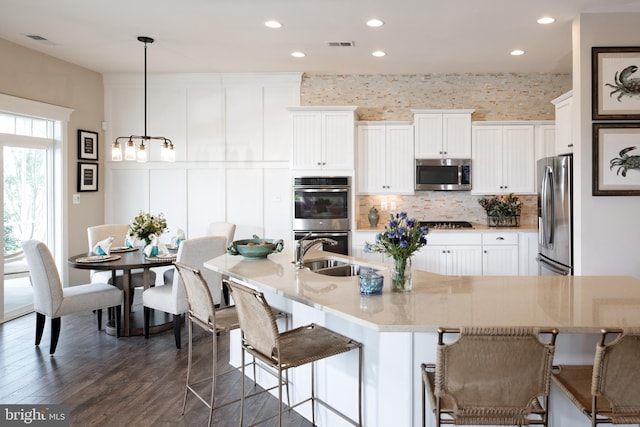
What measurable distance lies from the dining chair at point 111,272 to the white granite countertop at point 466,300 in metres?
2.30

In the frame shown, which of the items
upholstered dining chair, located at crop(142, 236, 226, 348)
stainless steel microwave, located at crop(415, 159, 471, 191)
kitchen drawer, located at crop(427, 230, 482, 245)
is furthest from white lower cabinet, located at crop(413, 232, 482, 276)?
upholstered dining chair, located at crop(142, 236, 226, 348)

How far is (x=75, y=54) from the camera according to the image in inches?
209

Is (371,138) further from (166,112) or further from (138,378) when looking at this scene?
(138,378)

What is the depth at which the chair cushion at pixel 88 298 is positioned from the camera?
389 centimetres

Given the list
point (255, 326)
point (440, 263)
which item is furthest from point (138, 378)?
point (440, 263)

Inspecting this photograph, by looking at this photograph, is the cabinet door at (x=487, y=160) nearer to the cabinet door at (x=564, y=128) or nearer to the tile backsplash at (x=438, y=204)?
the tile backsplash at (x=438, y=204)

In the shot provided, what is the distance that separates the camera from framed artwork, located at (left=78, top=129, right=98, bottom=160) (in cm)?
584

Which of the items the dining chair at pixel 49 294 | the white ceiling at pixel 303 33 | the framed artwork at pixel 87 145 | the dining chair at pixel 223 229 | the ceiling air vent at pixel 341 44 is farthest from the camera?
the framed artwork at pixel 87 145

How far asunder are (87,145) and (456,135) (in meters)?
4.71

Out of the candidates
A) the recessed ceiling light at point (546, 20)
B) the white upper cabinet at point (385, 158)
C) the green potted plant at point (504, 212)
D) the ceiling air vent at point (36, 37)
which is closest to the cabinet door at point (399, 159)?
the white upper cabinet at point (385, 158)

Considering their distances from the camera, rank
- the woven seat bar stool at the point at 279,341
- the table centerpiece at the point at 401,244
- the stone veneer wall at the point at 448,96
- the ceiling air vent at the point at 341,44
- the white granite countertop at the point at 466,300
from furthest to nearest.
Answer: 1. the stone veneer wall at the point at 448,96
2. the ceiling air vent at the point at 341,44
3. the table centerpiece at the point at 401,244
4. the woven seat bar stool at the point at 279,341
5. the white granite countertop at the point at 466,300

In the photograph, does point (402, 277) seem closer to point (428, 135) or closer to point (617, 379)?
point (617, 379)

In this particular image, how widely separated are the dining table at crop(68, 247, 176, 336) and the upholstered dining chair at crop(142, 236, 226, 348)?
0.19m

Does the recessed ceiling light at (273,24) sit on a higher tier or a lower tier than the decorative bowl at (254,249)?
higher
